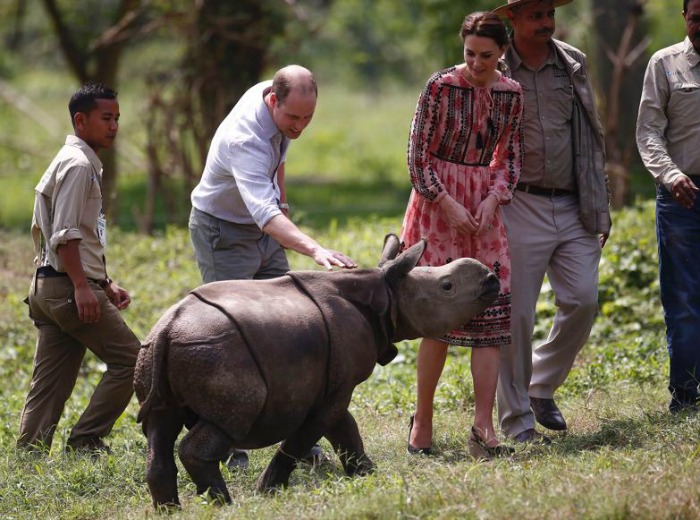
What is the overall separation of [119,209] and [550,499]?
1425 centimetres

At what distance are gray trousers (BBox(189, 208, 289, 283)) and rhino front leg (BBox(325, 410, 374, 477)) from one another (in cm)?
115

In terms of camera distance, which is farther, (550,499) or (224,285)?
(224,285)

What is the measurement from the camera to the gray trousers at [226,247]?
251 inches

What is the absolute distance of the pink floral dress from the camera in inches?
239

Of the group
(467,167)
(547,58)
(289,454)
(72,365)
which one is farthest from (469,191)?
(72,365)

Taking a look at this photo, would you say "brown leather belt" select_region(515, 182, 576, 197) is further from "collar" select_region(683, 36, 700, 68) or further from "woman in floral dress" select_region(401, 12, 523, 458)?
"collar" select_region(683, 36, 700, 68)

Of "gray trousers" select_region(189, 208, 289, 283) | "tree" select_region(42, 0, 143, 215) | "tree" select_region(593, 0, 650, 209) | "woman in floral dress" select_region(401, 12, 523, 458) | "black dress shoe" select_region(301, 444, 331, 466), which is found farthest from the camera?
"tree" select_region(42, 0, 143, 215)

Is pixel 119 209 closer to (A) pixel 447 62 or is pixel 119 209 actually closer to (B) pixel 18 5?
(B) pixel 18 5

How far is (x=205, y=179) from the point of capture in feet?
21.0

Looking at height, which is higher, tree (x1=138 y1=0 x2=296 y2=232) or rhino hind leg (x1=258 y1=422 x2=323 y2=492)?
tree (x1=138 y1=0 x2=296 y2=232)

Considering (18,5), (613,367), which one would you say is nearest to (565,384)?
(613,367)

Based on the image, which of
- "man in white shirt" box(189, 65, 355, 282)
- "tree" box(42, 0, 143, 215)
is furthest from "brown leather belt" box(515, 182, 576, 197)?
"tree" box(42, 0, 143, 215)

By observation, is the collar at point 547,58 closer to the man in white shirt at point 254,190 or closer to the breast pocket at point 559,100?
the breast pocket at point 559,100

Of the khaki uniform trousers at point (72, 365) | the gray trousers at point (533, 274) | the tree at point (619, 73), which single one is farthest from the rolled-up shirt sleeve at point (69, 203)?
the tree at point (619, 73)
